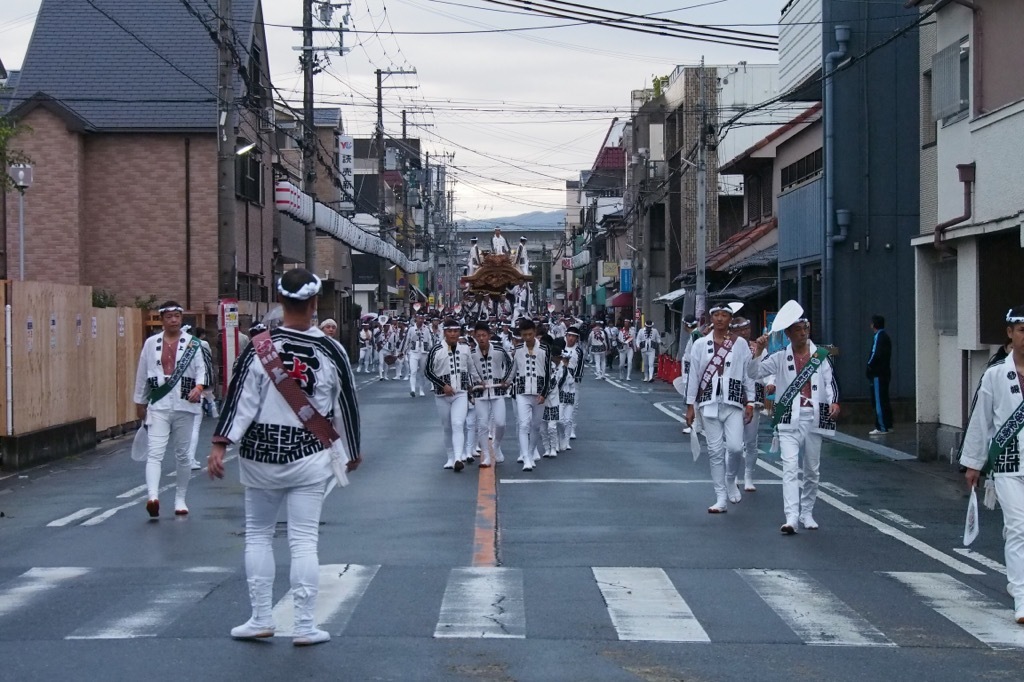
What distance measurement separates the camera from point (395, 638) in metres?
7.22

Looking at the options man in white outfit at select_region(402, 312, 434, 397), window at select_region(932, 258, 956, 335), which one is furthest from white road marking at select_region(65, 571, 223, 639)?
man in white outfit at select_region(402, 312, 434, 397)

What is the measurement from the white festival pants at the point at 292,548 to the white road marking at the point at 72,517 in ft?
17.7

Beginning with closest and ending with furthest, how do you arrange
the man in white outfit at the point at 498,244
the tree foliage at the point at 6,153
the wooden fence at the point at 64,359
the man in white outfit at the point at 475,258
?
the wooden fence at the point at 64,359 < the tree foliage at the point at 6,153 < the man in white outfit at the point at 475,258 < the man in white outfit at the point at 498,244

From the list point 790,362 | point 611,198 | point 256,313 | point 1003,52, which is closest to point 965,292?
point 1003,52

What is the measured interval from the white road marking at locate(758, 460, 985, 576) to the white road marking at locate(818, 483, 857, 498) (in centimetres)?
20

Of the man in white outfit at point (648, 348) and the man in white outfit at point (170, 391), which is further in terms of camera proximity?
the man in white outfit at point (648, 348)

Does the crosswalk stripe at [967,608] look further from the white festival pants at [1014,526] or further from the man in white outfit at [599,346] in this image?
the man in white outfit at [599,346]

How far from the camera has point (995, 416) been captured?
8.44 m

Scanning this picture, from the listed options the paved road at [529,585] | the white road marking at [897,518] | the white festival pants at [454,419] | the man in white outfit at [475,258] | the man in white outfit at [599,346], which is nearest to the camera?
the paved road at [529,585]

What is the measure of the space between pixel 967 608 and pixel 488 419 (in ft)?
30.1

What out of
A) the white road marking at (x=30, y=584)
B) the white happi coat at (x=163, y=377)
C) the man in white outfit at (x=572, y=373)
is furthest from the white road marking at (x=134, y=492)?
the man in white outfit at (x=572, y=373)

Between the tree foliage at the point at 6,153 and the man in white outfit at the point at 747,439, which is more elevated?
the tree foliage at the point at 6,153

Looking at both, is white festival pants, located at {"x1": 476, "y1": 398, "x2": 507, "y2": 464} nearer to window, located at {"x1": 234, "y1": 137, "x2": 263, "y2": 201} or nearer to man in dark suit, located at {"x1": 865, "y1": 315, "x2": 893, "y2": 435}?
man in dark suit, located at {"x1": 865, "y1": 315, "x2": 893, "y2": 435}

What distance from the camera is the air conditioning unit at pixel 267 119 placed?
39.8 m
